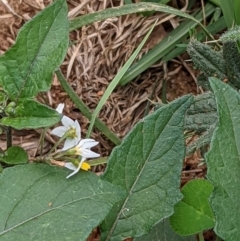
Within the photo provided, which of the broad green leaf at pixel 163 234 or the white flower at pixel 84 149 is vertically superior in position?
the white flower at pixel 84 149

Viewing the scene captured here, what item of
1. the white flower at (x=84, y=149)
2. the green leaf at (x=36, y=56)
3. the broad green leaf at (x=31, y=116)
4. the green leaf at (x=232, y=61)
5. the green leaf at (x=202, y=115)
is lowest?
the green leaf at (x=202, y=115)

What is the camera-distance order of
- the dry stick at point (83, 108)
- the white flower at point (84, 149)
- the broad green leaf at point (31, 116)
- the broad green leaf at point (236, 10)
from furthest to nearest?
the dry stick at point (83, 108)
the broad green leaf at point (236, 10)
the white flower at point (84, 149)
the broad green leaf at point (31, 116)

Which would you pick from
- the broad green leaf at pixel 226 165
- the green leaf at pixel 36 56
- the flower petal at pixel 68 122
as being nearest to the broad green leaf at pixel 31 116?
the green leaf at pixel 36 56

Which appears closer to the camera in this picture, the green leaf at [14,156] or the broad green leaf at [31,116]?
the broad green leaf at [31,116]

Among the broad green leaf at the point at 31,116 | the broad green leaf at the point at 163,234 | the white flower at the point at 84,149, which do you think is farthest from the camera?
the broad green leaf at the point at 163,234

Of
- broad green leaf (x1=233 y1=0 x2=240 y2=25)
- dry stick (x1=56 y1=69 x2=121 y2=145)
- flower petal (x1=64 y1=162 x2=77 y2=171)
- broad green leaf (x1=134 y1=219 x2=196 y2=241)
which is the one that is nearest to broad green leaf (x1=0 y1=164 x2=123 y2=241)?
flower petal (x1=64 y1=162 x2=77 y2=171)

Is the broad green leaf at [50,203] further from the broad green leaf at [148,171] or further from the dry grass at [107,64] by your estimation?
the dry grass at [107,64]

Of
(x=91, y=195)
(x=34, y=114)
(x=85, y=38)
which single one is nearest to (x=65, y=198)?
(x=91, y=195)

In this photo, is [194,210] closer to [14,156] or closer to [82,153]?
[82,153]
